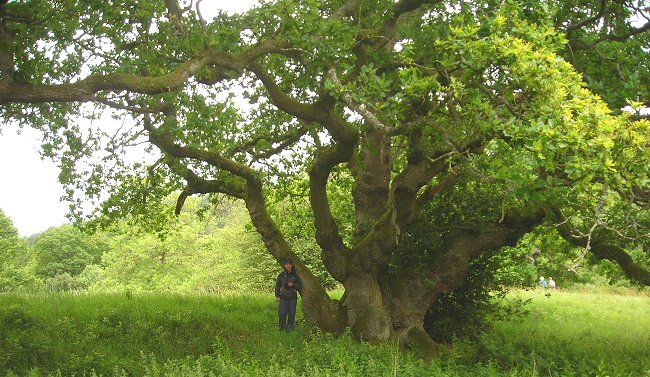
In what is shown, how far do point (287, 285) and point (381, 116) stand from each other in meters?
6.95

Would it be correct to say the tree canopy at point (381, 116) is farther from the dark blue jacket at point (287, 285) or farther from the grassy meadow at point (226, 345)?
the grassy meadow at point (226, 345)

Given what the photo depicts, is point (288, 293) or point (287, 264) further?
point (288, 293)

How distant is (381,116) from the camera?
35.7 ft

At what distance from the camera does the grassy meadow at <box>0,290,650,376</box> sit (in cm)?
1050

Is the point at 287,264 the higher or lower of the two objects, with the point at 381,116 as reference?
lower

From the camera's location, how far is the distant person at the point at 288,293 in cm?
1598

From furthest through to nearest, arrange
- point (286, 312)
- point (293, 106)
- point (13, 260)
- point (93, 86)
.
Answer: point (13, 260) < point (286, 312) < point (293, 106) < point (93, 86)

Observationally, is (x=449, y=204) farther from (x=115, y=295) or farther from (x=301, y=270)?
(x=115, y=295)

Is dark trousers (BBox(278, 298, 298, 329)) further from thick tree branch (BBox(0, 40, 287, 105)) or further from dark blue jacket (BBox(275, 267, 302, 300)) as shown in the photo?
thick tree branch (BBox(0, 40, 287, 105))

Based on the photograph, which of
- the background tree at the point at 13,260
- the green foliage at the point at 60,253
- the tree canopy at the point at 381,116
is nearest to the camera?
the tree canopy at the point at 381,116

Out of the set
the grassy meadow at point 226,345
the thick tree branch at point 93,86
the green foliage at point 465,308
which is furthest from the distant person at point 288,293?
the thick tree branch at point 93,86

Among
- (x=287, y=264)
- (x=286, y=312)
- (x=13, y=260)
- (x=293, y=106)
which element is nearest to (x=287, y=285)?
(x=287, y=264)

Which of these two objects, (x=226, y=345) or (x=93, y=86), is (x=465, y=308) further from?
(x=93, y=86)

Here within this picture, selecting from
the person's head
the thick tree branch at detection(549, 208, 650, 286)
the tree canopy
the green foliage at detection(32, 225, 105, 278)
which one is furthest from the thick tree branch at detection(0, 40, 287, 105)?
the green foliage at detection(32, 225, 105, 278)
